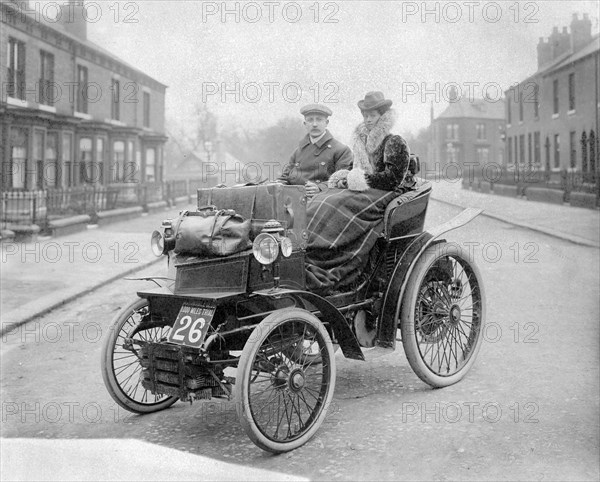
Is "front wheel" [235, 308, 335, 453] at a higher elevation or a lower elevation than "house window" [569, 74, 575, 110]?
lower

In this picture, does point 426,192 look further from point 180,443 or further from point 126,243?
point 126,243

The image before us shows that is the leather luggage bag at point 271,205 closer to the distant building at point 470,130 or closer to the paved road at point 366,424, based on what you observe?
the paved road at point 366,424

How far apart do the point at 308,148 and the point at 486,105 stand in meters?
76.6

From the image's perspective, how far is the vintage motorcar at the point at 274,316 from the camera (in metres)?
3.50

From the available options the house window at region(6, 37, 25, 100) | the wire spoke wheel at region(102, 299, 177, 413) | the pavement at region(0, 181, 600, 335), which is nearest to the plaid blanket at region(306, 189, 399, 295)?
the wire spoke wheel at region(102, 299, 177, 413)

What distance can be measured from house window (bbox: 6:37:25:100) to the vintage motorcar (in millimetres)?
18212

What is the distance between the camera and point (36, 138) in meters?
21.5

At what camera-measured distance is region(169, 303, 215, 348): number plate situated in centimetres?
344

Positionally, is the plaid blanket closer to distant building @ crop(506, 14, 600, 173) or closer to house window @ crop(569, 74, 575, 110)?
distant building @ crop(506, 14, 600, 173)

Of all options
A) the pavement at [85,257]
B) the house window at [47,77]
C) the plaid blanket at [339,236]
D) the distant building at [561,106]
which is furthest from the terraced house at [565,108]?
the house window at [47,77]

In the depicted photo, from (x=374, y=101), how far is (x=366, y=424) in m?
2.29

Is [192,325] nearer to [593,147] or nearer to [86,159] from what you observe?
[593,147]

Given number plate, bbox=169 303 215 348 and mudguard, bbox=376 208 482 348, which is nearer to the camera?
number plate, bbox=169 303 215 348

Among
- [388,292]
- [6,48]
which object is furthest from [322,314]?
[6,48]
